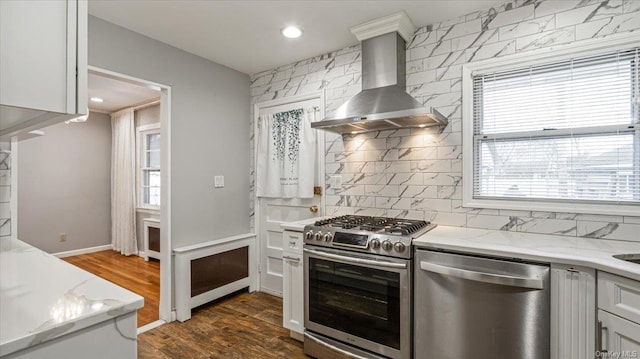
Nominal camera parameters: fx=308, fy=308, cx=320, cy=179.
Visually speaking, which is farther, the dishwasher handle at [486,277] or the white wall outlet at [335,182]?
the white wall outlet at [335,182]

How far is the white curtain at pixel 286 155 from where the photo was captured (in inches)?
125

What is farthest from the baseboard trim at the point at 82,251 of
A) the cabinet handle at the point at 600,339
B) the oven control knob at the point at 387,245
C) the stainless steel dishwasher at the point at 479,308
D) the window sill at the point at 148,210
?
the cabinet handle at the point at 600,339

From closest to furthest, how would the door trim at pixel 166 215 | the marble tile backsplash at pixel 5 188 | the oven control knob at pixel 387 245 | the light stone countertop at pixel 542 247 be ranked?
the light stone countertop at pixel 542 247, the marble tile backsplash at pixel 5 188, the oven control knob at pixel 387 245, the door trim at pixel 166 215

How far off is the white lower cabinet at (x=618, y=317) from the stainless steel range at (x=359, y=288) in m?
0.90

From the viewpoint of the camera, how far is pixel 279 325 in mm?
2777

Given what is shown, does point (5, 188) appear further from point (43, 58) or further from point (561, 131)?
point (561, 131)

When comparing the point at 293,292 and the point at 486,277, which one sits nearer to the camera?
the point at 486,277

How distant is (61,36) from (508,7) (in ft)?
8.56

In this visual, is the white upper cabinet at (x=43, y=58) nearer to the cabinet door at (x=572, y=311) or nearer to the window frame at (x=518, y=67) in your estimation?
the cabinet door at (x=572, y=311)

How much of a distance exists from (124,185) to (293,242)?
13.6ft

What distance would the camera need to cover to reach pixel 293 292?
2.54 meters

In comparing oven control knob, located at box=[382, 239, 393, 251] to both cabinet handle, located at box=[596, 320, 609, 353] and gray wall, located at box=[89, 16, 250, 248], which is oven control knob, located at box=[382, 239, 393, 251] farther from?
gray wall, located at box=[89, 16, 250, 248]

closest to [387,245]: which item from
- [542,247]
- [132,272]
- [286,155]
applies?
[542,247]

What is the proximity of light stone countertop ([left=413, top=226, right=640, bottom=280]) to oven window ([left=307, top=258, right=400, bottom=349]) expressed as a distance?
386 mm
